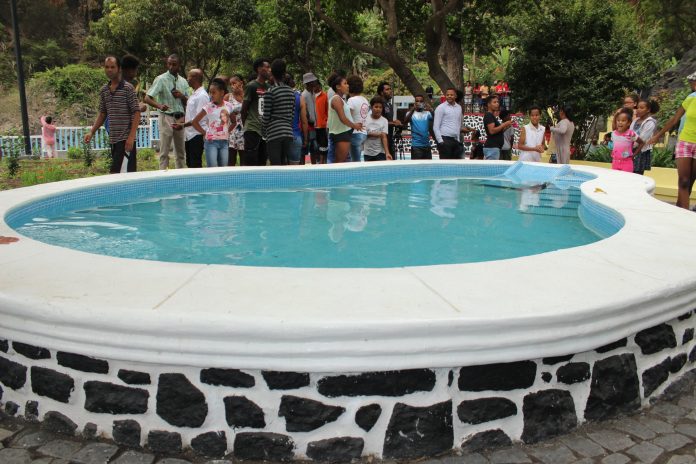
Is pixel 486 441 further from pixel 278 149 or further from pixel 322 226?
pixel 278 149

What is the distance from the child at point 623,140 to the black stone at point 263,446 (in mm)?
7490

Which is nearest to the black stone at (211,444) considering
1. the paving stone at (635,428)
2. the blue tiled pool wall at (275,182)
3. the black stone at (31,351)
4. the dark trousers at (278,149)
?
the black stone at (31,351)

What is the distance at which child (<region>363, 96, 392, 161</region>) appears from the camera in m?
9.88

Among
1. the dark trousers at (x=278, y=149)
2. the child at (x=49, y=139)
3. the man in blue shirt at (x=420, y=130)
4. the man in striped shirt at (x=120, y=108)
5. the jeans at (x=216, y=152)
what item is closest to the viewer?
the man in striped shirt at (x=120, y=108)

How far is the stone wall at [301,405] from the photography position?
239cm

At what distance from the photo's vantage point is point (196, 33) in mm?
24844

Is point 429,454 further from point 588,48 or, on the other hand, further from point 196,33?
point 196,33

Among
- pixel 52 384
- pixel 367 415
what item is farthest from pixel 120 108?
pixel 367 415

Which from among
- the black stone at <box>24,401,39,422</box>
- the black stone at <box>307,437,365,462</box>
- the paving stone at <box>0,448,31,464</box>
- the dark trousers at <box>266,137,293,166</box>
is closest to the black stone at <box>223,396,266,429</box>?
the black stone at <box>307,437,365,462</box>

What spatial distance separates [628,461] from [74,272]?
251 cm

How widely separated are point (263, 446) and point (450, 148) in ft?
27.8

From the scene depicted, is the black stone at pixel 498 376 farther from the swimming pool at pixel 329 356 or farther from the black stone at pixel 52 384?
the black stone at pixel 52 384

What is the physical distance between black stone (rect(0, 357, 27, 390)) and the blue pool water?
6.36 ft

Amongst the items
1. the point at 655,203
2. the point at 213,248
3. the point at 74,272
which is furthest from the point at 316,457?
the point at 655,203
